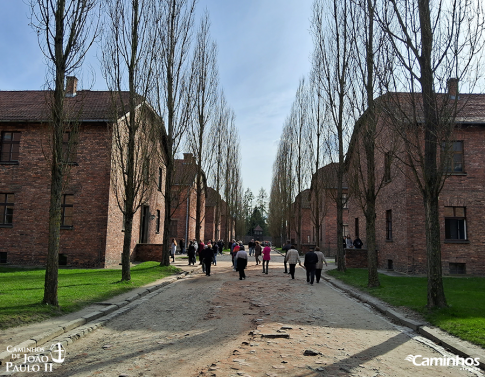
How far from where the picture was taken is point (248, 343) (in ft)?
20.8

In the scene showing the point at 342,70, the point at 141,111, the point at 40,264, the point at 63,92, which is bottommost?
the point at 40,264

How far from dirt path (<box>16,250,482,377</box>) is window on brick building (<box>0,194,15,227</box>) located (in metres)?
14.6

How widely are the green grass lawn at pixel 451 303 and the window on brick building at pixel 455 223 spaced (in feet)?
15.2

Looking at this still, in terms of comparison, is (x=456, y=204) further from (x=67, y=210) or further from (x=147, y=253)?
(x=67, y=210)

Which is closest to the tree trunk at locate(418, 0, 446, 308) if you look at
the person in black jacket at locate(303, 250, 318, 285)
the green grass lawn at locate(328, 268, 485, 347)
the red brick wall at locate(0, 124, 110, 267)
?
the green grass lawn at locate(328, 268, 485, 347)

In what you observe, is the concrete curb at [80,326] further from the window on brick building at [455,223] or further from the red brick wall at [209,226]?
the red brick wall at [209,226]

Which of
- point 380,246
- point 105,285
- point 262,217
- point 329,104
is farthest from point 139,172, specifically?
point 262,217

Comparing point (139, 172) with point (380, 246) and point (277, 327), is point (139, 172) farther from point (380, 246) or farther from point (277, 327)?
point (380, 246)

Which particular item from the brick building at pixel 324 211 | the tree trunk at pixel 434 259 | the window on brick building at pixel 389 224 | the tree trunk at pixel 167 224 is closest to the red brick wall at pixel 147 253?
the tree trunk at pixel 167 224

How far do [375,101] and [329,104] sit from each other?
5.96m

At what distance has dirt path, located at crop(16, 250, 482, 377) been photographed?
516cm

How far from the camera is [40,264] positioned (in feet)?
67.9

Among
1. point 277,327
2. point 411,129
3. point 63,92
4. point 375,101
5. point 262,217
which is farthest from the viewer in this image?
point 262,217

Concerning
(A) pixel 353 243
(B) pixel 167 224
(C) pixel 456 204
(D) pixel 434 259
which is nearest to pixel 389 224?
(C) pixel 456 204
